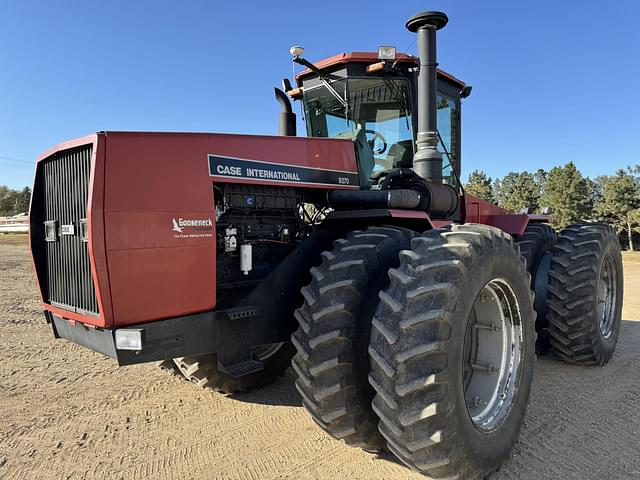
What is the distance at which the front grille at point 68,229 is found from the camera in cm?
269

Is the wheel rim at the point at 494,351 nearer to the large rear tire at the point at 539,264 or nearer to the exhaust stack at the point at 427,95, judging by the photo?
the exhaust stack at the point at 427,95

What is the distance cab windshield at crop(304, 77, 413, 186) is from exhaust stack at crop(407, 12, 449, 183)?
341mm

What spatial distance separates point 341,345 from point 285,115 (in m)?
2.82

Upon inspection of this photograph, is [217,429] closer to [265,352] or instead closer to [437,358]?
[265,352]

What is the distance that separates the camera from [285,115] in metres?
4.75

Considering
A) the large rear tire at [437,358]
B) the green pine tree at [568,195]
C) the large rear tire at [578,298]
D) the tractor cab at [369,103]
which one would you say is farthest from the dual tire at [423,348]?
the green pine tree at [568,195]

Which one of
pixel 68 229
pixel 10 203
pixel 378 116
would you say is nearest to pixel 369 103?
pixel 378 116

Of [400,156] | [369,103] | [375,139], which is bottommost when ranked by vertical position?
[400,156]

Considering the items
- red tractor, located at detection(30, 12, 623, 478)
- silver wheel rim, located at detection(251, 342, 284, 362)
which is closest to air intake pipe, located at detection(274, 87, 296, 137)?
red tractor, located at detection(30, 12, 623, 478)

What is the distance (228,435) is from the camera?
3.40m

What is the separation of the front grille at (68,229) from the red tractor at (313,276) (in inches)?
0.6

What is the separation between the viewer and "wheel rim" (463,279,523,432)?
3.19 meters

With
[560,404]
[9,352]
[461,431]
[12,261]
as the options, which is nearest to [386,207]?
[461,431]

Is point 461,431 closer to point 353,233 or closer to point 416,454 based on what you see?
point 416,454
